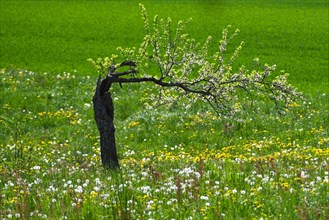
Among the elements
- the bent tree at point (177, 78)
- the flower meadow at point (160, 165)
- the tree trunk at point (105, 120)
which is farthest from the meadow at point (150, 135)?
the bent tree at point (177, 78)

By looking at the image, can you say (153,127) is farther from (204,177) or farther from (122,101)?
(204,177)

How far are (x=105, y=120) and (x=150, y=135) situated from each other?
19.3 feet

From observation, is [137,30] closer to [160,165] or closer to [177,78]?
[177,78]

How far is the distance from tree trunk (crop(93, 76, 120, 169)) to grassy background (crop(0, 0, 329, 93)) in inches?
527

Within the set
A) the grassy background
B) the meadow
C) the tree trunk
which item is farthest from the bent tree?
the grassy background

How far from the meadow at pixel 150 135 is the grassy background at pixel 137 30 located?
12 cm

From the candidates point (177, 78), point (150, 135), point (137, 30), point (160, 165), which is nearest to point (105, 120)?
point (160, 165)

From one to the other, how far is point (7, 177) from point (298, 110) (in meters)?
11.2

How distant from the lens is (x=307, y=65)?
28.6m

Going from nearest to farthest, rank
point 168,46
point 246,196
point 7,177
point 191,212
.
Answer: point 191,212 < point 246,196 < point 7,177 < point 168,46

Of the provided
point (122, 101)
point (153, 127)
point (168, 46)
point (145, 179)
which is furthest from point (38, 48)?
point (145, 179)

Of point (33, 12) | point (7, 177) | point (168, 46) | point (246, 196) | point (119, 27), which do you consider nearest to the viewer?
point (246, 196)

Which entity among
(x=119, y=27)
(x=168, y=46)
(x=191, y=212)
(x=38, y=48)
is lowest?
(x=191, y=212)

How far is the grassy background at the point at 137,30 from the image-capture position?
30.0 metres
